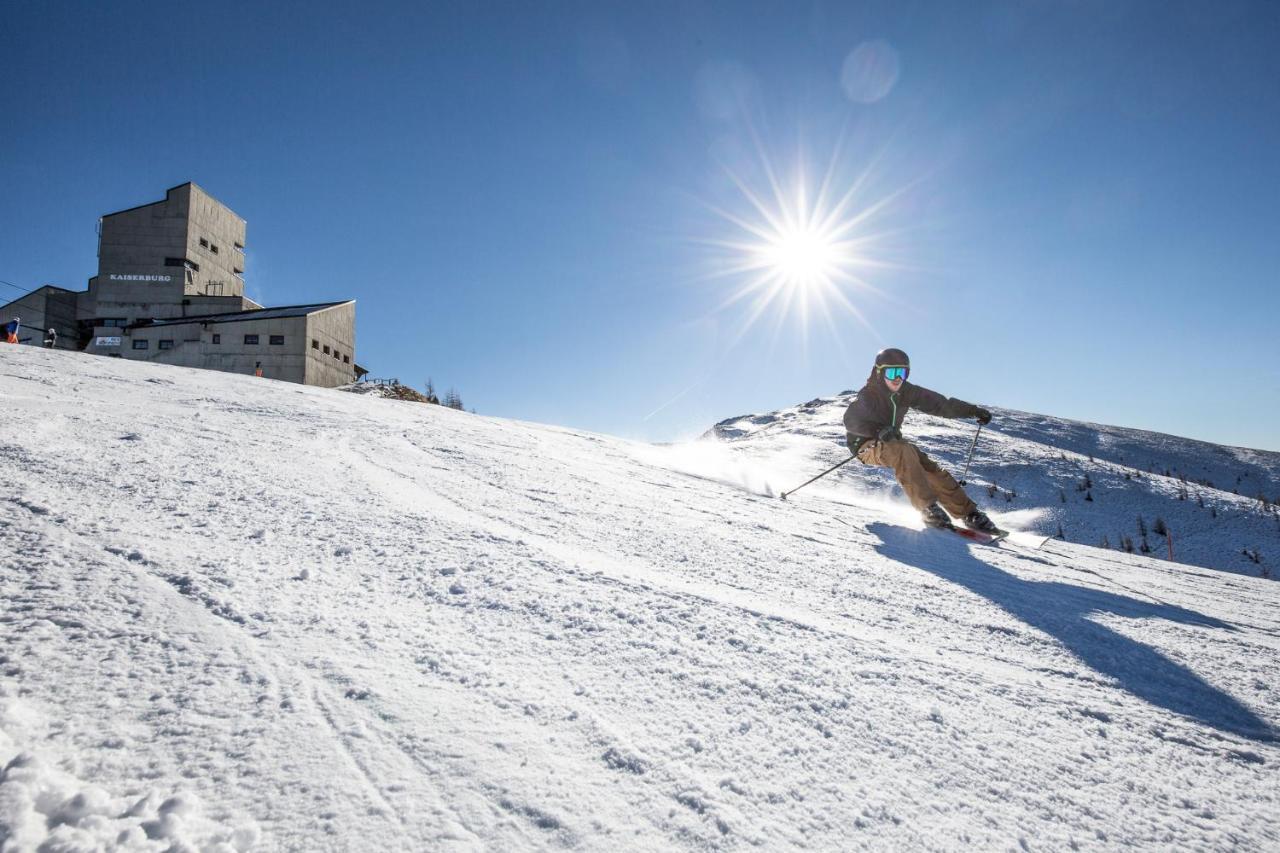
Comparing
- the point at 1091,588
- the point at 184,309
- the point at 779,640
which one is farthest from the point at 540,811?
the point at 184,309

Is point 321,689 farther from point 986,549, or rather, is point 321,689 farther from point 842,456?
point 842,456

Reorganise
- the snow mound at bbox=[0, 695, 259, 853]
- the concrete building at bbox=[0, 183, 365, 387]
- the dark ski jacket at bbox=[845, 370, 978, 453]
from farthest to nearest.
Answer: the concrete building at bbox=[0, 183, 365, 387] < the dark ski jacket at bbox=[845, 370, 978, 453] < the snow mound at bbox=[0, 695, 259, 853]

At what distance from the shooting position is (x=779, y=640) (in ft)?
5.81

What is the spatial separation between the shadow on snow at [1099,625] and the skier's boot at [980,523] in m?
1.42

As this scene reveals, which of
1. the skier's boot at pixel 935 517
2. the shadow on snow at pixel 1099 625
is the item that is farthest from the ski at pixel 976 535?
the shadow on snow at pixel 1099 625

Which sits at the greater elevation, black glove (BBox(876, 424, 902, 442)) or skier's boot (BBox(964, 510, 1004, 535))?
black glove (BBox(876, 424, 902, 442))

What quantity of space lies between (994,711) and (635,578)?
1282mm

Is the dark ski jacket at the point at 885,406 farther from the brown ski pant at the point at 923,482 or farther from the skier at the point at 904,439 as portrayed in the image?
the brown ski pant at the point at 923,482

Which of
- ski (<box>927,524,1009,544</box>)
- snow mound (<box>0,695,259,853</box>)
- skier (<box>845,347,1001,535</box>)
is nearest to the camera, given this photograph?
snow mound (<box>0,695,259,853</box>)

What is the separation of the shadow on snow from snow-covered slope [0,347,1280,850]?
0.06ft

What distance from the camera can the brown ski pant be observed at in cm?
516

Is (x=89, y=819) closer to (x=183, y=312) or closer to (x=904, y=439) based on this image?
(x=904, y=439)

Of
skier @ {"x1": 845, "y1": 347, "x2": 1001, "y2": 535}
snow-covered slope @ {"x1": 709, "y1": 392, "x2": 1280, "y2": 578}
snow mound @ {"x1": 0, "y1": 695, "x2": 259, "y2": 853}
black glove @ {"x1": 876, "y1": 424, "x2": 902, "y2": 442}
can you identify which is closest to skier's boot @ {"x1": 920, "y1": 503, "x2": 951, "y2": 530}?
skier @ {"x1": 845, "y1": 347, "x2": 1001, "y2": 535}

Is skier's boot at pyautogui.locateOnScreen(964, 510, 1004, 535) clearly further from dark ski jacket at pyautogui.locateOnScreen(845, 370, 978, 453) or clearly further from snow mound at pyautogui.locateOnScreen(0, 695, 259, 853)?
snow mound at pyautogui.locateOnScreen(0, 695, 259, 853)
